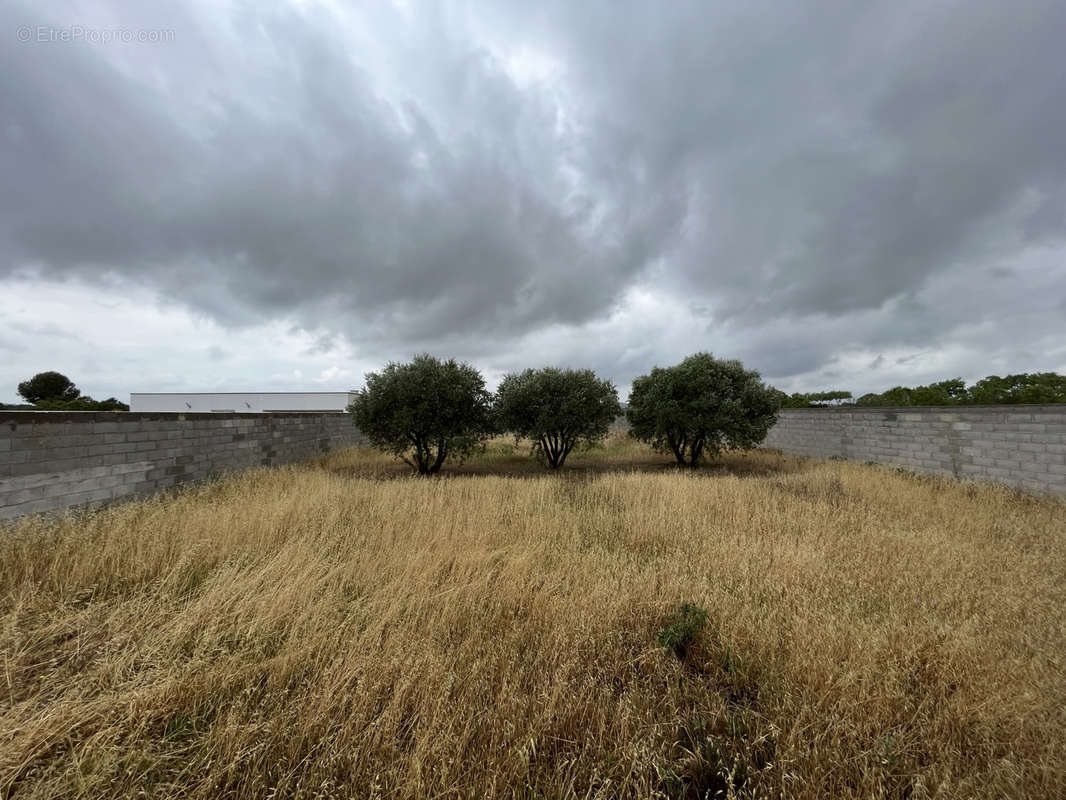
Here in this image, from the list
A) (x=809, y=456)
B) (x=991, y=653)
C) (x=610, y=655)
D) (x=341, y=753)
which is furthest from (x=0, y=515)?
(x=809, y=456)

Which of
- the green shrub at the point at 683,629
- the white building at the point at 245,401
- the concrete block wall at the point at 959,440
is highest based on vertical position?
the white building at the point at 245,401

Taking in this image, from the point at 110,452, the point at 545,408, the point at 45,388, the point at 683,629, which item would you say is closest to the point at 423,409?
the point at 545,408

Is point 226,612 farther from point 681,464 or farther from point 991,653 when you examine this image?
point 681,464

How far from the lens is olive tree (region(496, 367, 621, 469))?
12625 mm

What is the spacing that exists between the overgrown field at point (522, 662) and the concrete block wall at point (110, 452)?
1088 mm

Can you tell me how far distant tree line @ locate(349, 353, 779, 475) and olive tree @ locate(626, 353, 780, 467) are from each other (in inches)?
1.3

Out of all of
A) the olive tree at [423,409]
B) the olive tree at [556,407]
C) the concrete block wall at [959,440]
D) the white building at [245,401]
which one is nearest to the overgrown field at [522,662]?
the concrete block wall at [959,440]

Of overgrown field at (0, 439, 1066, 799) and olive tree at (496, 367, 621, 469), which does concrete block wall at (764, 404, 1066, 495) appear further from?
olive tree at (496, 367, 621, 469)

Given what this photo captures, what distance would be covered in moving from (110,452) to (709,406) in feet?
47.9

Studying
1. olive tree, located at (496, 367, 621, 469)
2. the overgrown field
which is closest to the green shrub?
the overgrown field

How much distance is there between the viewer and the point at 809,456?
15914 millimetres

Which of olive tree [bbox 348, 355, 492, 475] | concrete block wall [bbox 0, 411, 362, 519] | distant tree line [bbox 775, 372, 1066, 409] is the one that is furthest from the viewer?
distant tree line [bbox 775, 372, 1066, 409]

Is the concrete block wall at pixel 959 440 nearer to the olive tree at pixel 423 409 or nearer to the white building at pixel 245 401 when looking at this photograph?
the olive tree at pixel 423 409

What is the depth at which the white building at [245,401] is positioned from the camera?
39.5 m
